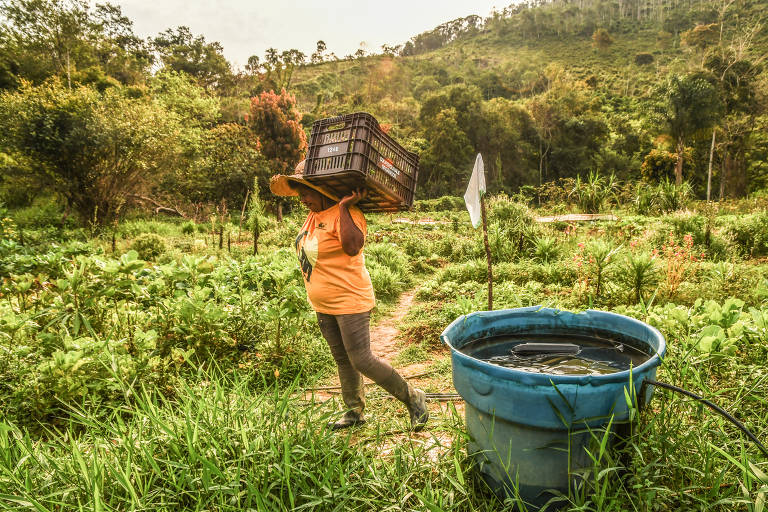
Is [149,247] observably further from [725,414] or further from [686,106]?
[686,106]

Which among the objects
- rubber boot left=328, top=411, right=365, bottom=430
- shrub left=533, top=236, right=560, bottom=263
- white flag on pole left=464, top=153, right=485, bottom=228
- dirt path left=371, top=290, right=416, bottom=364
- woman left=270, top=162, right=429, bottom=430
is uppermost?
white flag on pole left=464, top=153, right=485, bottom=228

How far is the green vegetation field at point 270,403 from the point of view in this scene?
146 cm

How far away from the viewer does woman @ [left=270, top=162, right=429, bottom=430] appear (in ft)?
6.63

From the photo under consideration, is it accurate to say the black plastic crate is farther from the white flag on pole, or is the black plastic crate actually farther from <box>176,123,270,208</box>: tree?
<box>176,123,270,208</box>: tree

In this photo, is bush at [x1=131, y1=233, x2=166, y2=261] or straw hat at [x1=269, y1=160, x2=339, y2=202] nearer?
straw hat at [x1=269, y1=160, x2=339, y2=202]

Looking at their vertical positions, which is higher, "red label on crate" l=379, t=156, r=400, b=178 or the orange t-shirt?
"red label on crate" l=379, t=156, r=400, b=178

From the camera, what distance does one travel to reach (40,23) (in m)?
19.1

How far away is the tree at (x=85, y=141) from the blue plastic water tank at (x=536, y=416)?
10819 millimetres

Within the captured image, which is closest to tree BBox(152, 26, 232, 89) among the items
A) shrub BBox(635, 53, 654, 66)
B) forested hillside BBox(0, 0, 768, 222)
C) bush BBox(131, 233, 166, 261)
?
forested hillside BBox(0, 0, 768, 222)

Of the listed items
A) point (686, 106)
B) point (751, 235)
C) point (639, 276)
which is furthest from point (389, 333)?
point (686, 106)

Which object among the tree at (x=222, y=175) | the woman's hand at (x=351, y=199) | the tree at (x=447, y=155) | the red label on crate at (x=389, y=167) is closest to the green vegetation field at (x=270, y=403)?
the woman's hand at (x=351, y=199)

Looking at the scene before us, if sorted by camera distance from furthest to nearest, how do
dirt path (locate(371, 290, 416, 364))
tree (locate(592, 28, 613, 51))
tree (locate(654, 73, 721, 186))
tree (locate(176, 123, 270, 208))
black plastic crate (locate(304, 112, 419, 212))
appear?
tree (locate(592, 28, 613, 51)), tree (locate(654, 73, 721, 186)), tree (locate(176, 123, 270, 208)), dirt path (locate(371, 290, 416, 364)), black plastic crate (locate(304, 112, 419, 212))

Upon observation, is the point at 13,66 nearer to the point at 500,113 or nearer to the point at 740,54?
the point at 500,113

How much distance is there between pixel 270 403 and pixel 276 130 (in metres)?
16.7
